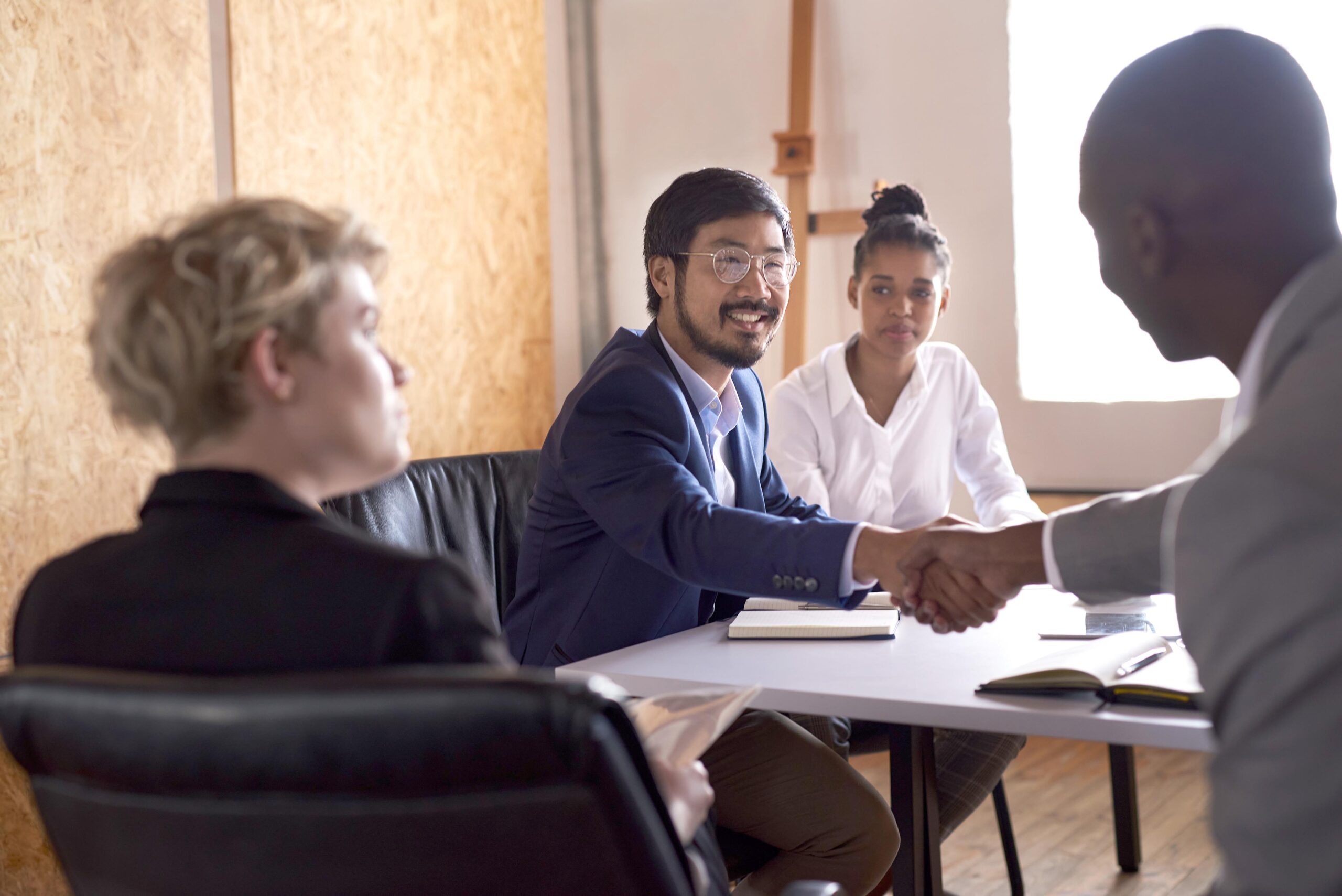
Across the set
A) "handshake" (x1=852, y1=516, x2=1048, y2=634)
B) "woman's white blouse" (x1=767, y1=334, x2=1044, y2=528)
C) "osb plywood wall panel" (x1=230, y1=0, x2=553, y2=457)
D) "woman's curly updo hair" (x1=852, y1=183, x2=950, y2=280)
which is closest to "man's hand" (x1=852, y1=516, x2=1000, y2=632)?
"handshake" (x1=852, y1=516, x2=1048, y2=634)

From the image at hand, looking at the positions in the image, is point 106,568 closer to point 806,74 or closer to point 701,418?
point 701,418

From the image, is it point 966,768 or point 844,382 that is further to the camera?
point 844,382

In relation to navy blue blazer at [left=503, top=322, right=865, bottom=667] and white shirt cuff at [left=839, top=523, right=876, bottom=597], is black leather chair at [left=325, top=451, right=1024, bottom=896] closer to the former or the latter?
navy blue blazer at [left=503, top=322, right=865, bottom=667]

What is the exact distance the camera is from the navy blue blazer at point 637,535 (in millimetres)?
1791

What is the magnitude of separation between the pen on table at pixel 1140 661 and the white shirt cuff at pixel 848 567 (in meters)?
0.39

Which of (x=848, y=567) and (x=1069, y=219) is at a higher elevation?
(x=1069, y=219)

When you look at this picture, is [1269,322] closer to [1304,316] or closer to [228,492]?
[1304,316]

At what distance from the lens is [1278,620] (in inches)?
29.4

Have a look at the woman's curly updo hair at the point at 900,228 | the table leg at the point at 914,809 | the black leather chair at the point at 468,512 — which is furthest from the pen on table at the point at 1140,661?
the woman's curly updo hair at the point at 900,228

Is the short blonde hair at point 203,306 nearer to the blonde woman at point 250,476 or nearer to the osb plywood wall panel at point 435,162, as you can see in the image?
the blonde woman at point 250,476

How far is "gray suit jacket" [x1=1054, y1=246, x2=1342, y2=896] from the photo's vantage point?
74 centimetres

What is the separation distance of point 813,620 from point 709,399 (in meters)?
0.51

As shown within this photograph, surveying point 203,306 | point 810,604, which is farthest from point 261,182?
point 203,306

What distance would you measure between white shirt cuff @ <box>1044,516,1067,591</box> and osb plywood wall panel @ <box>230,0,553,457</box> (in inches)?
92.1
